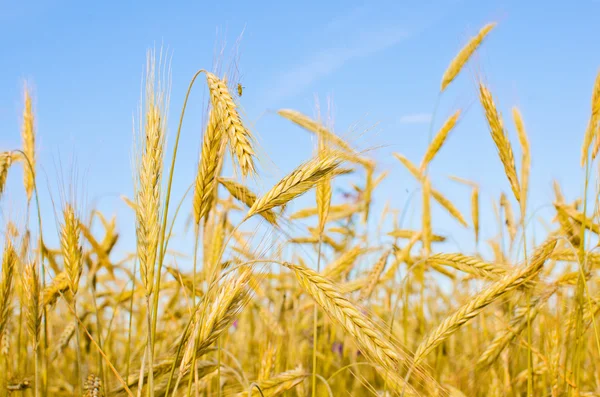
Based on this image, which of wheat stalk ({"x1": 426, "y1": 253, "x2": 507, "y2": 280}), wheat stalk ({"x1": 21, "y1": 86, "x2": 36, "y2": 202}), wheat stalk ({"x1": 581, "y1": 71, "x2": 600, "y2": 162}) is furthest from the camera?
wheat stalk ({"x1": 21, "y1": 86, "x2": 36, "y2": 202})

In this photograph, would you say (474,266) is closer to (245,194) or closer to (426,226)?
(245,194)

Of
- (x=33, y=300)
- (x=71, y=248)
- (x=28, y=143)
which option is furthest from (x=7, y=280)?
(x=28, y=143)

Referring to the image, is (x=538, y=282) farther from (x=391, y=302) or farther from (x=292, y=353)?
(x=391, y=302)

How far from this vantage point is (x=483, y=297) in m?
1.85

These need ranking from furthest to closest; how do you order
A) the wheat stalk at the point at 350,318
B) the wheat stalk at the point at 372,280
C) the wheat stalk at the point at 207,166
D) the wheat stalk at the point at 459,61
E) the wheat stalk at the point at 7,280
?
1. the wheat stalk at the point at 459,61
2. the wheat stalk at the point at 372,280
3. the wheat stalk at the point at 7,280
4. the wheat stalk at the point at 207,166
5. the wheat stalk at the point at 350,318

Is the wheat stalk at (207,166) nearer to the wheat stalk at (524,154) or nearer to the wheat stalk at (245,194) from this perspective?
the wheat stalk at (245,194)

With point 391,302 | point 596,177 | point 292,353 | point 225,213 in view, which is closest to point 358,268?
point 391,302

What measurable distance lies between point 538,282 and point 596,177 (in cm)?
58

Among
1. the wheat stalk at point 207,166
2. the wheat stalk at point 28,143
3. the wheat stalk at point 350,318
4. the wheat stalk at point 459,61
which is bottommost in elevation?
the wheat stalk at point 350,318

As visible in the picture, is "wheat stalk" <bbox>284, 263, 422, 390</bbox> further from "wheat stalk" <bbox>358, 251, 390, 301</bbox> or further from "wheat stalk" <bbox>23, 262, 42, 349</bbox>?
"wheat stalk" <bbox>358, 251, 390, 301</bbox>

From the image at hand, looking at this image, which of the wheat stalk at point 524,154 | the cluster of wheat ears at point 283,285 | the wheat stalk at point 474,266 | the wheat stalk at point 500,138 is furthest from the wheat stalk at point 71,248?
the wheat stalk at point 524,154

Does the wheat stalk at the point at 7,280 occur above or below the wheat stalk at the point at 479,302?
above

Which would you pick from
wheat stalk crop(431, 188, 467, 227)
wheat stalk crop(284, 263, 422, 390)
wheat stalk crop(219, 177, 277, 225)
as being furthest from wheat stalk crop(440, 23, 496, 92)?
wheat stalk crop(284, 263, 422, 390)

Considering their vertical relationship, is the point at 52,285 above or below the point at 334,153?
below
